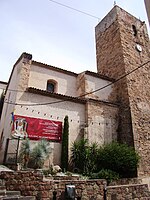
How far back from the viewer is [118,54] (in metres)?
16.0

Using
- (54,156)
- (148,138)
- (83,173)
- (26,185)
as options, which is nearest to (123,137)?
(148,138)

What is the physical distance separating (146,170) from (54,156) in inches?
260

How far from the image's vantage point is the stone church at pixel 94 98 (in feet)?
35.6

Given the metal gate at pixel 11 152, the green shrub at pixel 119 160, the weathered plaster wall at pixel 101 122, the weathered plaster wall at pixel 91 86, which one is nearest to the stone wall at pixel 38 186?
the metal gate at pixel 11 152

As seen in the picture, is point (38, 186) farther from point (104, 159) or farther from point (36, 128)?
point (104, 159)

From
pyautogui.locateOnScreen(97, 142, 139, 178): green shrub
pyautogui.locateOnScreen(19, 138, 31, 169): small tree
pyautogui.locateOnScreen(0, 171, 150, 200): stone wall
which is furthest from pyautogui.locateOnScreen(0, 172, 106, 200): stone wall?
pyautogui.locateOnScreen(97, 142, 139, 178): green shrub

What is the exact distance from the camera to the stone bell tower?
1288 cm

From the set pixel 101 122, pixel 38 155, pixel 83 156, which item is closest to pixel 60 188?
pixel 38 155

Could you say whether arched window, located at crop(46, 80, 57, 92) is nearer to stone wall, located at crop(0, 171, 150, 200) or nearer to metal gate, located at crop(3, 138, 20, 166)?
metal gate, located at crop(3, 138, 20, 166)

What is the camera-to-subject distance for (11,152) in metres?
9.44

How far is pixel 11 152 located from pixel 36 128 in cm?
196

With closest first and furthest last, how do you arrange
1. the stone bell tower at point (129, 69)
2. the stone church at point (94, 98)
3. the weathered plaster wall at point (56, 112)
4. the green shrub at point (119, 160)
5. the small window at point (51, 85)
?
the green shrub at point (119, 160), the weathered plaster wall at point (56, 112), the stone church at point (94, 98), the stone bell tower at point (129, 69), the small window at point (51, 85)

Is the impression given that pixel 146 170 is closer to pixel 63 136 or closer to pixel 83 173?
pixel 83 173

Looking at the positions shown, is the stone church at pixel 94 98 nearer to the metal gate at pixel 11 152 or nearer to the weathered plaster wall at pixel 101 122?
the weathered plaster wall at pixel 101 122
